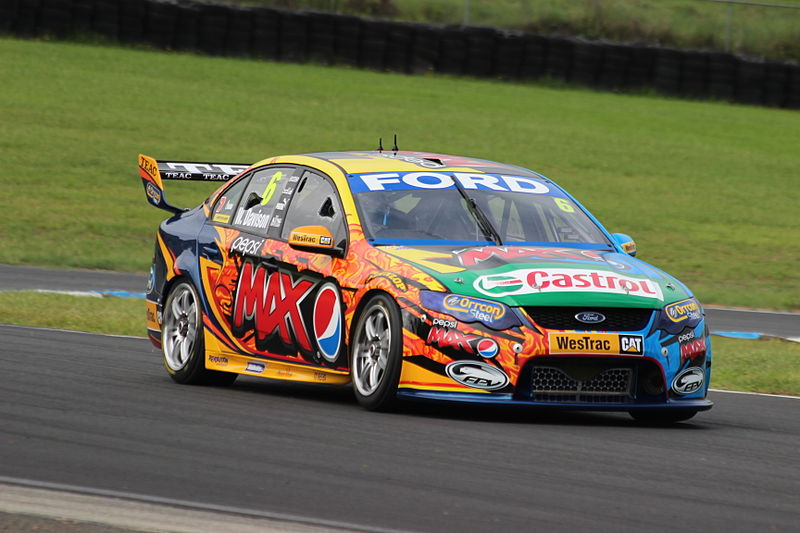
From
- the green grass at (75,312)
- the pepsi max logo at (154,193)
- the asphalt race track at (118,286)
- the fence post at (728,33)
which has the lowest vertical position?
the asphalt race track at (118,286)

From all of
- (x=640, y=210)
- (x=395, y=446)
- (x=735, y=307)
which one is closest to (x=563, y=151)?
(x=640, y=210)

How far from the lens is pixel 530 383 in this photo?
7.31 meters

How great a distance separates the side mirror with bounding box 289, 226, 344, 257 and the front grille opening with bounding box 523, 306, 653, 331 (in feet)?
4.24

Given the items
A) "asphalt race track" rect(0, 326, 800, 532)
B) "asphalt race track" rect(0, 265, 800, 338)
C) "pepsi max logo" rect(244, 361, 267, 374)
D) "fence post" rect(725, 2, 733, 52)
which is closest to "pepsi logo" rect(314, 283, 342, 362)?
"asphalt race track" rect(0, 326, 800, 532)

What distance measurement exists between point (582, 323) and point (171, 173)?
13.0ft

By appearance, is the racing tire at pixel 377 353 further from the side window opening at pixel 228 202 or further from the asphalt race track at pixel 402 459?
the side window opening at pixel 228 202

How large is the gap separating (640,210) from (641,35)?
12510 millimetres

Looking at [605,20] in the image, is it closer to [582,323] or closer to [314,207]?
[314,207]

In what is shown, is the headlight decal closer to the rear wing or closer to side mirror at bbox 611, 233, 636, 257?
side mirror at bbox 611, 233, 636, 257

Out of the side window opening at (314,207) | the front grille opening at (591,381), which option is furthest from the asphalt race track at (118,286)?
the front grille opening at (591,381)

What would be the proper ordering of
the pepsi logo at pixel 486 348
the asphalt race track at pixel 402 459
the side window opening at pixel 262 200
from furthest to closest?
the side window opening at pixel 262 200 → the pepsi logo at pixel 486 348 → the asphalt race track at pixel 402 459

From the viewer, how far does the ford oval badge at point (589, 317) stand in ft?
24.0

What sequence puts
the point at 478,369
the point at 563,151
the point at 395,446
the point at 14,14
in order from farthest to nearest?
1. the point at 14,14
2. the point at 563,151
3. the point at 478,369
4. the point at 395,446

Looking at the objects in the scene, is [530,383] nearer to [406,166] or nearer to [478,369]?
[478,369]
